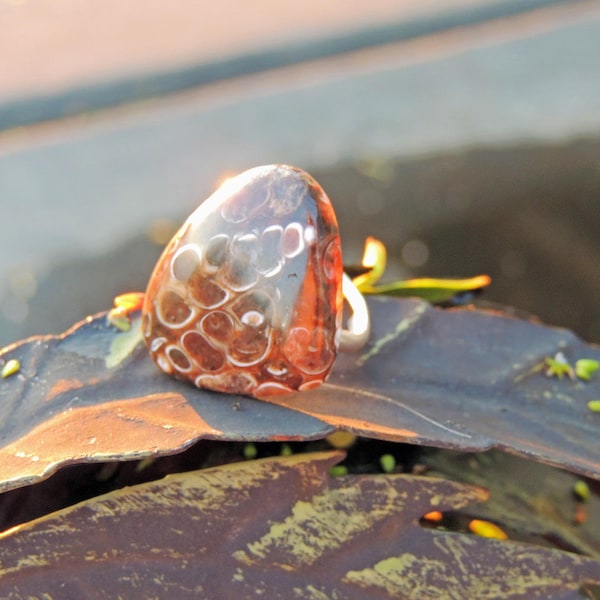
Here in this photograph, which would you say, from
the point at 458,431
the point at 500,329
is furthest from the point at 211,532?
the point at 500,329

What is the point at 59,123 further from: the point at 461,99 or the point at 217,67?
the point at 461,99

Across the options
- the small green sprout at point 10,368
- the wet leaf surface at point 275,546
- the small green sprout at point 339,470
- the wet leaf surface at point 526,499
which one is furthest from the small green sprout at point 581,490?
the small green sprout at point 10,368

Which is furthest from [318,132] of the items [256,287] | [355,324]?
[256,287]

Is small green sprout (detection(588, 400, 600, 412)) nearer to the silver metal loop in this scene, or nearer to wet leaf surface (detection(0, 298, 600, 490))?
wet leaf surface (detection(0, 298, 600, 490))

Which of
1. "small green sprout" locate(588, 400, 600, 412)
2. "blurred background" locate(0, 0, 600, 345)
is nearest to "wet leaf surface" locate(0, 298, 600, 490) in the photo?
"small green sprout" locate(588, 400, 600, 412)

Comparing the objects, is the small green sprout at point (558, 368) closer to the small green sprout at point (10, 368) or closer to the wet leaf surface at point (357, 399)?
the wet leaf surface at point (357, 399)

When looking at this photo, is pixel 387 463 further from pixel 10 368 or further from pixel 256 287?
pixel 10 368
